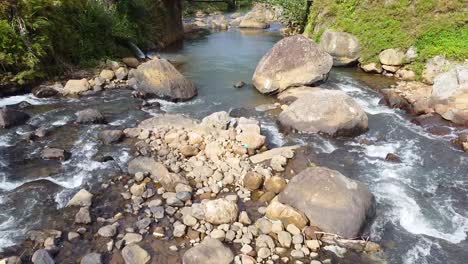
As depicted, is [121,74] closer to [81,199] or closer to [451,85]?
[81,199]

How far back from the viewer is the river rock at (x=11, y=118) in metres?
13.1

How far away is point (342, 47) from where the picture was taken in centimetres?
2256

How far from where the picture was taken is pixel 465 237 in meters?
8.66

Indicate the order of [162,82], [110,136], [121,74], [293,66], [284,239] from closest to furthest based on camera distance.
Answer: [284,239]
[110,136]
[162,82]
[293,66]
[121,74]

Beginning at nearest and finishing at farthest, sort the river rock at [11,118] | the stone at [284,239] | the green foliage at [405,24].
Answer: the stone at [284,239], the river rock at [11,118], the green foliage at [405,24]

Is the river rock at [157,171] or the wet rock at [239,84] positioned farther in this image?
the wet rock at [239,84]

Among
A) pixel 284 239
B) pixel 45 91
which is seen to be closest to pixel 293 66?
pixel 45 91

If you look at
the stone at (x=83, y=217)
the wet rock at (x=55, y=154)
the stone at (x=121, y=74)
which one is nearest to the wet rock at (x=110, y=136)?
the wet rock at (x=55, y=154)

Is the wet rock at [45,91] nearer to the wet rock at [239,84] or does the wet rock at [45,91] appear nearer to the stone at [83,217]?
the wet rock at [239,84]

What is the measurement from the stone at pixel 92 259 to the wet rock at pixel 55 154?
444 centimetres

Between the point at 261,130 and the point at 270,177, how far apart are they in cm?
345

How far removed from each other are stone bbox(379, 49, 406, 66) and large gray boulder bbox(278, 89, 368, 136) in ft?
27.3

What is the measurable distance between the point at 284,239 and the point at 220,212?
1.49 meters

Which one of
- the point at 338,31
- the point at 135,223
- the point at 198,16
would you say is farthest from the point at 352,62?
the point at 198,16
